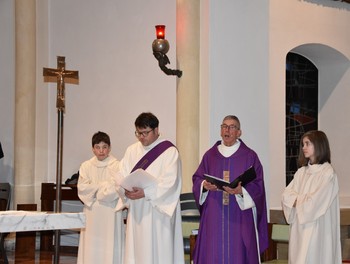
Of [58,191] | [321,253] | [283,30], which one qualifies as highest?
[283,30]

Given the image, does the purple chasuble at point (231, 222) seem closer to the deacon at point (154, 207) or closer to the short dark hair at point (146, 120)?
the deacon at point (154, 207)

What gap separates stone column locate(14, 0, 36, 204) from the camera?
12.6 m

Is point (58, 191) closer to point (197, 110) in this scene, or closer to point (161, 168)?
point (161, 168)

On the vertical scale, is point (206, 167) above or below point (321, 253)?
above

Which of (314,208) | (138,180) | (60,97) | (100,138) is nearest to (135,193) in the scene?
(138,180)

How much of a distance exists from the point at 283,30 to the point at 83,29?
3.33m

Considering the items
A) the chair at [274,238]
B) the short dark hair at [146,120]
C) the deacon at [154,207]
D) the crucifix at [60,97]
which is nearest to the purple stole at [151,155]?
the deacon at [154,207]

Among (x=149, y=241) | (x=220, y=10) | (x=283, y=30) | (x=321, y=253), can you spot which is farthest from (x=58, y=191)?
(x=283, y=30)

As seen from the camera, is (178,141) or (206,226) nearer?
(206,226)

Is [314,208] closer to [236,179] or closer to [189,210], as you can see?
[236,179]

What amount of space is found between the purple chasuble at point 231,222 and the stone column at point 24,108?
5330 mm

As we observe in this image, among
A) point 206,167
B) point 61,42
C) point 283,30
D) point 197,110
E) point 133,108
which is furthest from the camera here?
point 61,42

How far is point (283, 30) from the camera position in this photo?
11203mm

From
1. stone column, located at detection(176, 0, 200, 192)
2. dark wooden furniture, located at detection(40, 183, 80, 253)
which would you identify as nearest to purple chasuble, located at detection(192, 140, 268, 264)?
stone column, located at detection(176, 0, 200, 192)
